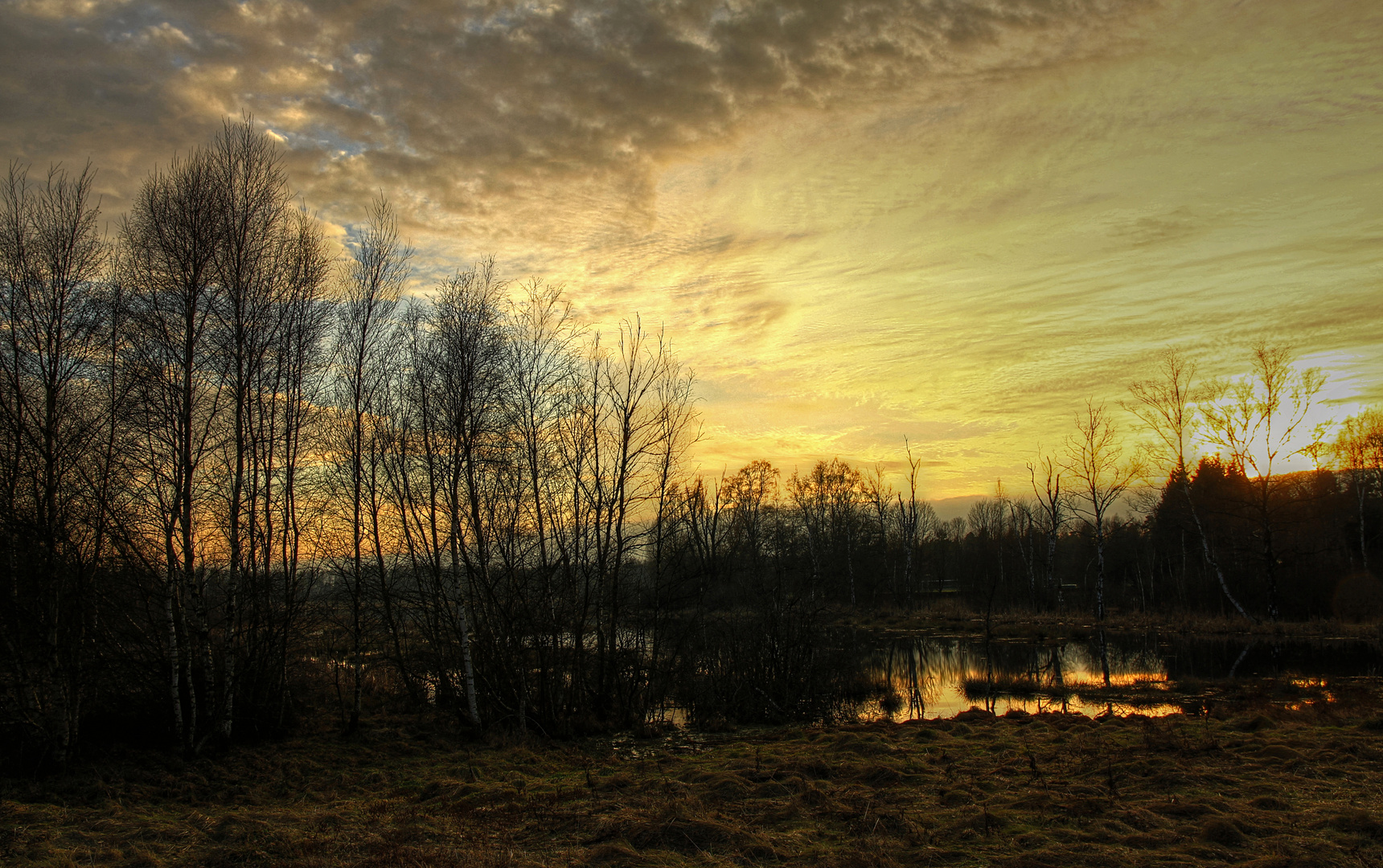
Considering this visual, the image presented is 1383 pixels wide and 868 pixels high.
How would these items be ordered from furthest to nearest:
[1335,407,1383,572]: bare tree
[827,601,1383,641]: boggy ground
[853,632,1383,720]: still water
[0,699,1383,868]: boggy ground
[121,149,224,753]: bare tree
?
[1335,407,1383,572]: bare tree < [827,601,1383,641]: boggy ground < [853,632,1383,720]: still water < [121,149,224,753]: bare tree < [0,699,1383,868]: boggy ground

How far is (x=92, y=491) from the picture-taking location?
39.2 feet

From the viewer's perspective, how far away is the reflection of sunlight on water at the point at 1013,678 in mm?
16969

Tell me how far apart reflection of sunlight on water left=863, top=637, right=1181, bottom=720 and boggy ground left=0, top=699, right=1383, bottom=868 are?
4.34 meters

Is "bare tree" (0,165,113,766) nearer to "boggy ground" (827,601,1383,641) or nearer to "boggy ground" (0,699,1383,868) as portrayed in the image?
"boggy ground" (0,699,1383,868)

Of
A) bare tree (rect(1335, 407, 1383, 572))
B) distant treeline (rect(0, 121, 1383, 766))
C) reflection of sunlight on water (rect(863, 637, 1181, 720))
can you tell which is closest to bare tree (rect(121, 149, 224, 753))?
distant treeline (rect(0, 121, 1383, 766))

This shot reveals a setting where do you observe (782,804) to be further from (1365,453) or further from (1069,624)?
(1365,453)

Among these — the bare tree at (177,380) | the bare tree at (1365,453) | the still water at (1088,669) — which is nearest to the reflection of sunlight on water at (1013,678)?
the still water at (1088,669)

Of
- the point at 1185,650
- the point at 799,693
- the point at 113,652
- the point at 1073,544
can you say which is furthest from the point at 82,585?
the point at 1073,544

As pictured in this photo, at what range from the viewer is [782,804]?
26.6 ft

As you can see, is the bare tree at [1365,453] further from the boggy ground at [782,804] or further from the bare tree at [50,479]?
the bare tree at [50,479]

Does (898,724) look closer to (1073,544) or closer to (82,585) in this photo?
(82,585)

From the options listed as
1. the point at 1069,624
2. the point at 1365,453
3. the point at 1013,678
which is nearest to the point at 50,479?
the point at 1013,678

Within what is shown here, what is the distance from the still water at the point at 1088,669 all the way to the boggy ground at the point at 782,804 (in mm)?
4908

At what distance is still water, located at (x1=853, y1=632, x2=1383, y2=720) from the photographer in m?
17.6
